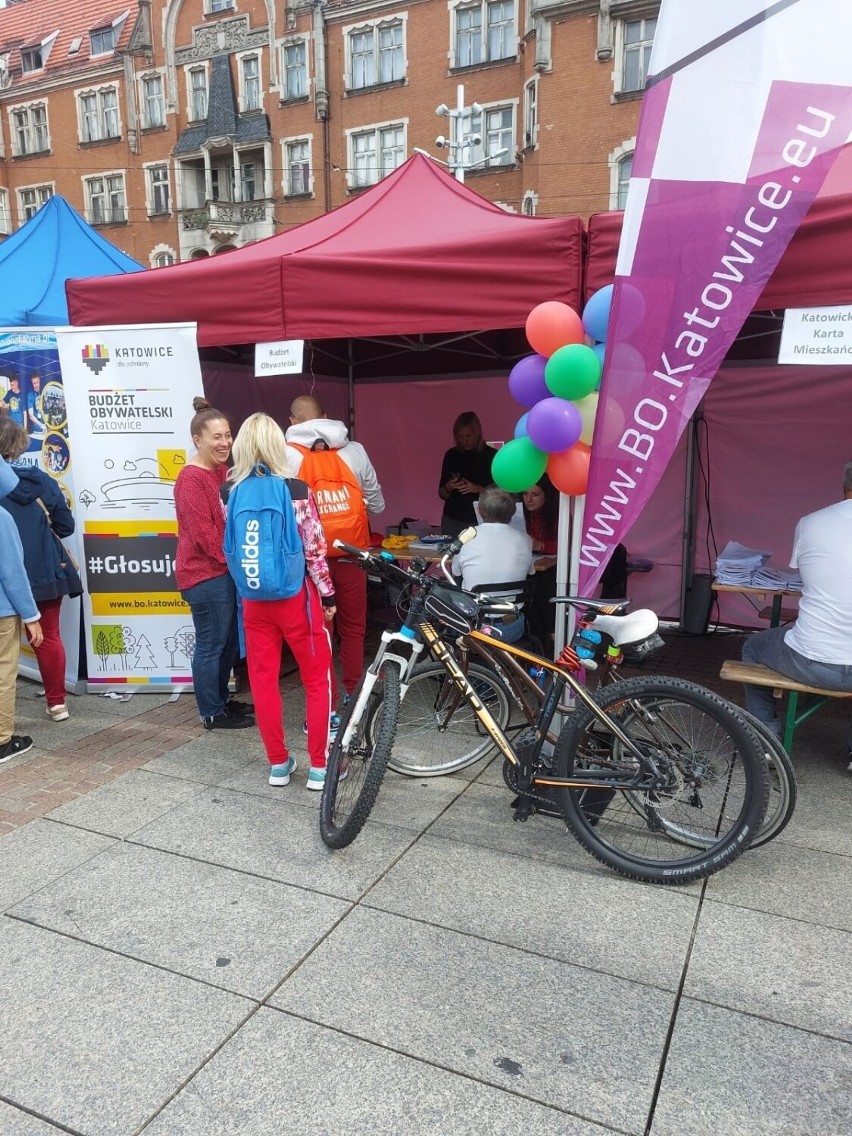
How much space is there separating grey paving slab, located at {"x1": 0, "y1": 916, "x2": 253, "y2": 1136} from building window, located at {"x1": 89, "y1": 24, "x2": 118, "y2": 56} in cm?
4183

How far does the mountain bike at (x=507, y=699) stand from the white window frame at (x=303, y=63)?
31.6m

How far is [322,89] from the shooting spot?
2827cm

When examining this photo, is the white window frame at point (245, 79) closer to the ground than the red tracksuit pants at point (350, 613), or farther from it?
farther from it

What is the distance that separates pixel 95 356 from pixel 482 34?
26.8 metres

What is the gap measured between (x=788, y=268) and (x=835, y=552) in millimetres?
1222

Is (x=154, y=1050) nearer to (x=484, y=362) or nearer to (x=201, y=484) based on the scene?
(x=201, y=484)

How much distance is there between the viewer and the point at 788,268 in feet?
10.1

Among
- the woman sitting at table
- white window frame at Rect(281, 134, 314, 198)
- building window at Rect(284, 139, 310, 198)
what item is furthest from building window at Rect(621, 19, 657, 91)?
the woman sitting at table

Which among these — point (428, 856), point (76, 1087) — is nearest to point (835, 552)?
point (428, 856)

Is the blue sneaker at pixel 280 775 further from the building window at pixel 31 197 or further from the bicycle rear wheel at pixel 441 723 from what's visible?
the building window at pixel 31 197

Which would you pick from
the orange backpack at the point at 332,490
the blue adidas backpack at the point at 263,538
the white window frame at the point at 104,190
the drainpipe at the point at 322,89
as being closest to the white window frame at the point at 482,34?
the drainpipe at the point at 322,89

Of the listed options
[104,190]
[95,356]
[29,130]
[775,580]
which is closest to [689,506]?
[775,580]

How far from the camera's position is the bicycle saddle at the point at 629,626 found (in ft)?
9.11

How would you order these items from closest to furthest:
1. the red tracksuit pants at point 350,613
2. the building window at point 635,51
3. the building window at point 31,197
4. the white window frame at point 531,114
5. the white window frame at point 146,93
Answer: the red tracksuit pants at point 350,613 < the building window at point 635,51 < the white window frame at point 531,114 < the white window frame at point 146,93 < the building window at point 31,197
